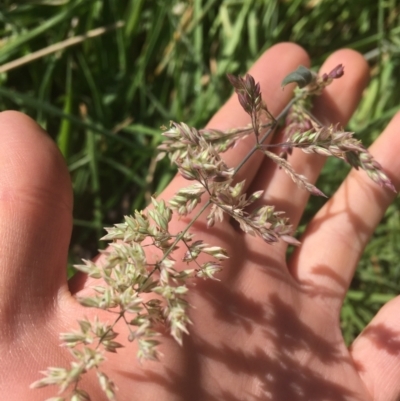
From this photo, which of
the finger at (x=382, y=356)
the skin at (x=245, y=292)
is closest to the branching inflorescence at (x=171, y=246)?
the skin at (x=245, y=292)

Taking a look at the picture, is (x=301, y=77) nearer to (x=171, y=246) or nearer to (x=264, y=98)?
(x=264, y=98)

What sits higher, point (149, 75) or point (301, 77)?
point (301, 77)

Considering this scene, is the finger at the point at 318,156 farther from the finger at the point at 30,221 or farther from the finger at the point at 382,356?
the finger at the point at 30,221

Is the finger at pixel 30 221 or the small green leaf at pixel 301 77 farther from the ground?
the small green leaf at pixel 301 77

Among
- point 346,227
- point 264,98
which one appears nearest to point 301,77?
point 264,98

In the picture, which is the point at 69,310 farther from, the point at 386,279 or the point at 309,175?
the point at 386,279

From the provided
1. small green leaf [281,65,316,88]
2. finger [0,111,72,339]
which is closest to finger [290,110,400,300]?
small green leaf [281,65,316,88]

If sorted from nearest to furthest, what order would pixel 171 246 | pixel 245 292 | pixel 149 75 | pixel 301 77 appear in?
pixel 171 246
pixel 301 77
pixel 245 292
pixel 149 75

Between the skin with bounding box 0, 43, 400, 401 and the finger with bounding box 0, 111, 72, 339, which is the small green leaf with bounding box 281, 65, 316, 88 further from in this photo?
the finger with bounding box 0, 111, 72, 339
